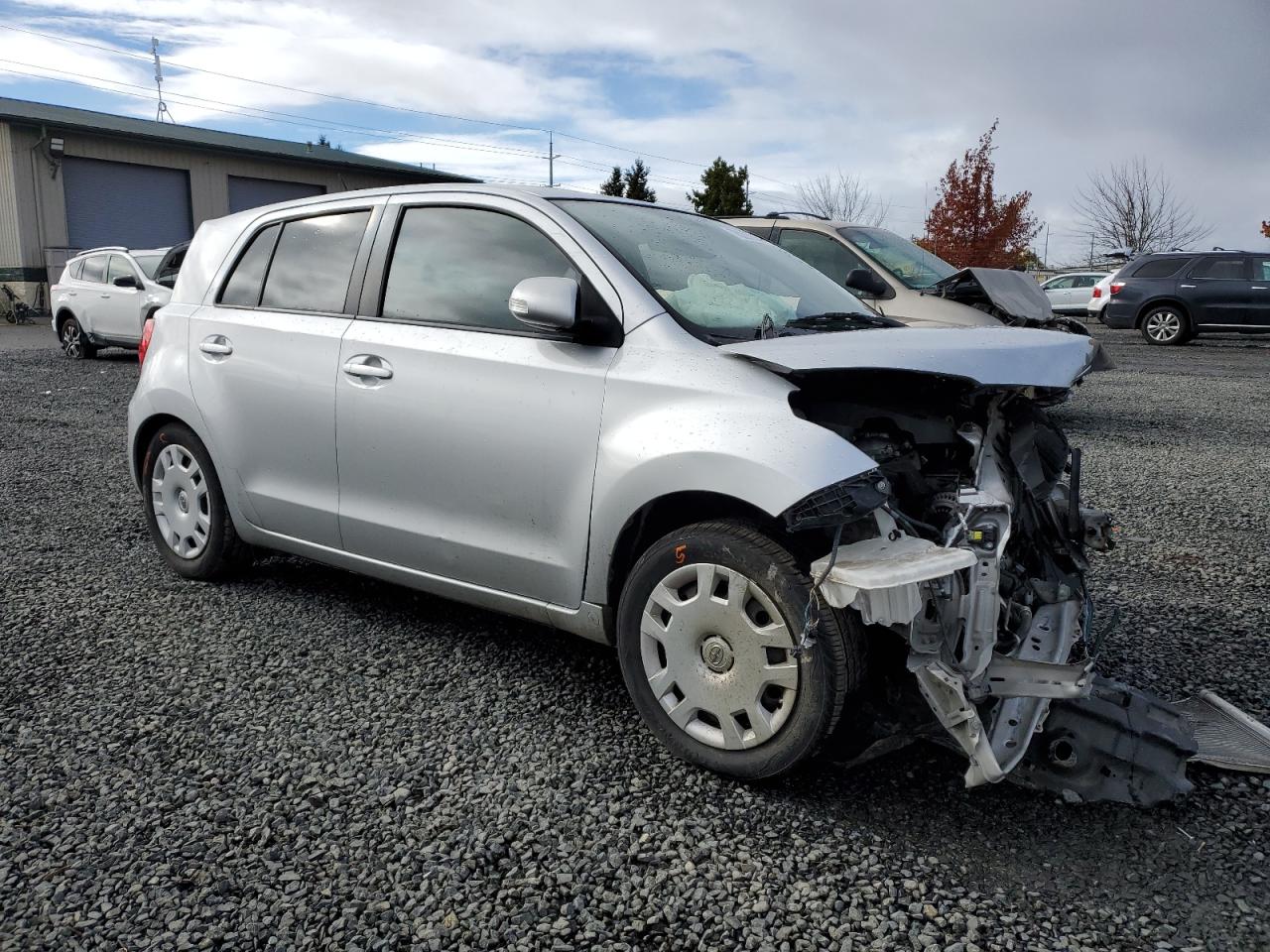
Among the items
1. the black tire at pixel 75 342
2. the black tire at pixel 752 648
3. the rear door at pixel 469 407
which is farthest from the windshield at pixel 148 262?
the black tire at pixel 752 648

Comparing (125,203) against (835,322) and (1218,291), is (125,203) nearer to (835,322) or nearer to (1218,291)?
(1218,291)

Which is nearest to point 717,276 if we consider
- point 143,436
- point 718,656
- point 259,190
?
point 718,656

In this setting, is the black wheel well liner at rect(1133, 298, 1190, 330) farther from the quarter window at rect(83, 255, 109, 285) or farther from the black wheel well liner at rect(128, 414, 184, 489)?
the black wheel well liner at rect(128, 414, 184, 489)

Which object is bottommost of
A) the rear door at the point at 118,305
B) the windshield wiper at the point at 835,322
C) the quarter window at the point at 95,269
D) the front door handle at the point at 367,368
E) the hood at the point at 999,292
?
the rear door at the point at 118,305

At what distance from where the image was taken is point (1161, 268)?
737 inches

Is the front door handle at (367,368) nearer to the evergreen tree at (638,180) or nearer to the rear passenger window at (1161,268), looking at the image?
the rear passenger window at (1161,268)

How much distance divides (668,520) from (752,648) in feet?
1.71

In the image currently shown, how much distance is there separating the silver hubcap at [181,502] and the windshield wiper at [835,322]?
2735mm

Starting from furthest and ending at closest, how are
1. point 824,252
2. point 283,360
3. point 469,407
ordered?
point 824,252 < point 283,360 < point 469,407

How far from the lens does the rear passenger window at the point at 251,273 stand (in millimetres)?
4535

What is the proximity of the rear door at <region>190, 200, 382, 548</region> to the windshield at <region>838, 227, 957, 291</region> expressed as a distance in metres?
5.73

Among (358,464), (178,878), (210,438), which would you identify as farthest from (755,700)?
(210,438)

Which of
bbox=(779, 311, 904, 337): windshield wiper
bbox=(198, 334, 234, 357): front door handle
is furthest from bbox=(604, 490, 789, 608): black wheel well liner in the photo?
bbox=(198, 334, 234, 357): front door handle

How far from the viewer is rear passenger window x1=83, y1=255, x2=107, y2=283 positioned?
15469mm
